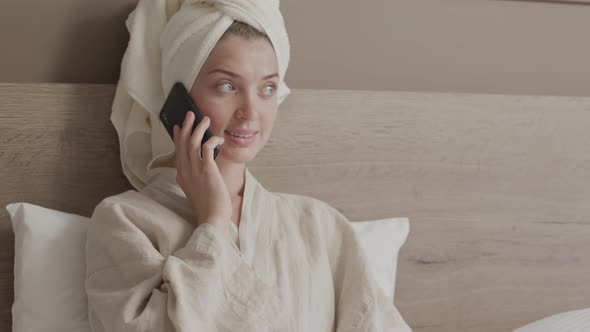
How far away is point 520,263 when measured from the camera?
77.1 inches

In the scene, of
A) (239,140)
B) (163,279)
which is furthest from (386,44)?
(163,279)

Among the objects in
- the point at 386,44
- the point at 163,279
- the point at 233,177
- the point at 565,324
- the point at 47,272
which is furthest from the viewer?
the point at 386,44

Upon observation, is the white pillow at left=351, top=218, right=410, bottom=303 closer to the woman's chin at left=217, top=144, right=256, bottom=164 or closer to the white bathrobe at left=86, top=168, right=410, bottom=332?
the white bathrobe at left=86, top=168, right=410, bottom=332

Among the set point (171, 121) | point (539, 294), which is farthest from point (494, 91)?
point (171, 121)

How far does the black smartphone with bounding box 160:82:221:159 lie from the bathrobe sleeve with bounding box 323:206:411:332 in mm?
321

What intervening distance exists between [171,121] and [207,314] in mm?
364

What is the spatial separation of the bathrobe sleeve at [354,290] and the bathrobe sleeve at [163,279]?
20 cm

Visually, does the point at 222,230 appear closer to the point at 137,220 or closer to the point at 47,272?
the point at 137,220

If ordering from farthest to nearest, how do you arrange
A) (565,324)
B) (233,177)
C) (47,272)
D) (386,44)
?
(386,44) < (565,324) < (233,177) < (47,272)

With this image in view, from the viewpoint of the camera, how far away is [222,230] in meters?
1.35

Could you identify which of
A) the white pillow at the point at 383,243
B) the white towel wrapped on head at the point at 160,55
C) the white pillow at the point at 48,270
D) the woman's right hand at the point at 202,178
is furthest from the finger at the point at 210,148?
the white pillow at the point at 383,243

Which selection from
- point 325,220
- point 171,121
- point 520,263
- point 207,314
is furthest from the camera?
point 520,263

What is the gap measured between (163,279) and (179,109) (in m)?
0.31

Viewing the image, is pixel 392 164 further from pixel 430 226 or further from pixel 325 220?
pixel 325 220
